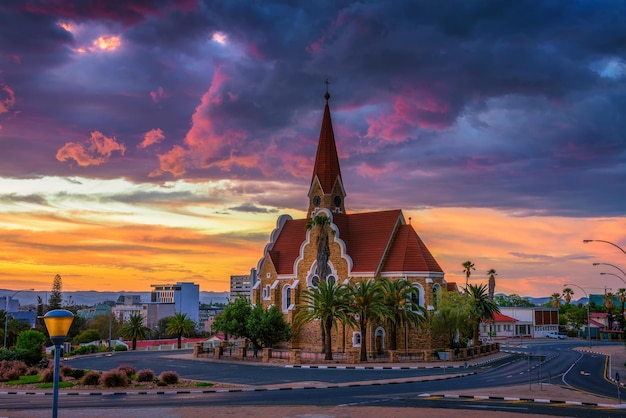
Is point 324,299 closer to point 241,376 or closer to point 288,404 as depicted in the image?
point 241,376

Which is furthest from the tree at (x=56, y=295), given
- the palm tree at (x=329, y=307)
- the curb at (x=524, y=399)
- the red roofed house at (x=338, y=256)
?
the curb at (x=524, y=399)

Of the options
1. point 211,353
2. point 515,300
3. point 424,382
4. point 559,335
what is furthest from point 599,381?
point 515,300

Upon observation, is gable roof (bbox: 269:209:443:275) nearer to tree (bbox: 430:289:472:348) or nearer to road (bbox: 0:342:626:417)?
tree (bbox: 430:289:472:348)

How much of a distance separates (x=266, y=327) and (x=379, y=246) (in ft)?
49.2

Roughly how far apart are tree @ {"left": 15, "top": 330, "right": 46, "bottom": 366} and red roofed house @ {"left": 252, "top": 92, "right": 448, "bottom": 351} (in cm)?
2537

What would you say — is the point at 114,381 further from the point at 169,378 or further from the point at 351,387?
the point at 351,387

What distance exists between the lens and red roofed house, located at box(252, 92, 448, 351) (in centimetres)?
6144

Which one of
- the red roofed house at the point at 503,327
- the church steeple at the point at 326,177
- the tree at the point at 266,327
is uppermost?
the church steeple at the point at 326,177

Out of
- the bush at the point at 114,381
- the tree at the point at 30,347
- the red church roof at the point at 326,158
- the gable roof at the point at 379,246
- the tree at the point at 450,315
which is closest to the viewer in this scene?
the bush at the point at 114,381

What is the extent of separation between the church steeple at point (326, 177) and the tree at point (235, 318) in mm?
17965

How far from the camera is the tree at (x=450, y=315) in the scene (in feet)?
191

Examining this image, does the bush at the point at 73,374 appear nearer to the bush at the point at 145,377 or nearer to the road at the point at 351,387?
the bush at the point at 145,377

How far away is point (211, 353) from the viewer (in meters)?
62.6

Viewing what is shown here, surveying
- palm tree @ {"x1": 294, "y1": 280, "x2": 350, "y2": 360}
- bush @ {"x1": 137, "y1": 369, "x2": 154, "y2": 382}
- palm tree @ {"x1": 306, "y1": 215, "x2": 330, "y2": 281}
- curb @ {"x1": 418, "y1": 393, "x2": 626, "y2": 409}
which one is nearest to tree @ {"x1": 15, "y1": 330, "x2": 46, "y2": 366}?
bush @ {"x1": 137, "y1": 369, "x2": 154, "y2": 382}
